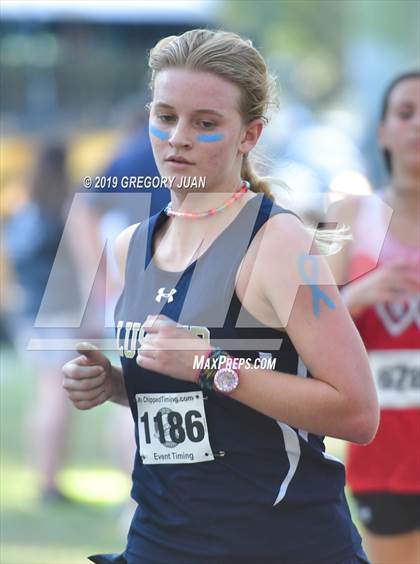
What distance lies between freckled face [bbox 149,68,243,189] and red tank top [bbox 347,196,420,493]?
1218 millimetres

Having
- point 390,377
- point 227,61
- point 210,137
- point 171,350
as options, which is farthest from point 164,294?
point 390,377

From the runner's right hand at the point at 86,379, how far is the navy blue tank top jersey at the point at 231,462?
7.1 inches

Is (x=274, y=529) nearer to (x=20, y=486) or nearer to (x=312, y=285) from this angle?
(x=312, y=285)

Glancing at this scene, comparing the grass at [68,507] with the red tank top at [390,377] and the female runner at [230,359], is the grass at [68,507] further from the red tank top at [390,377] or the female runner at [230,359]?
the female runner at [230,359]

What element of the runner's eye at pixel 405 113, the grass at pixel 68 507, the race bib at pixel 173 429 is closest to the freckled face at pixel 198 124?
→ the race bib at pixel 173 429

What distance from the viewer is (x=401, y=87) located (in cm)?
402

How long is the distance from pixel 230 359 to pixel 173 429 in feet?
0.85

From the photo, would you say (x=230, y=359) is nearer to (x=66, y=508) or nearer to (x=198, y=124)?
(x=198, y=124)

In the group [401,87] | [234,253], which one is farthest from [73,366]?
[401,87]

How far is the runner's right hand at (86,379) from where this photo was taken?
9.25 ft

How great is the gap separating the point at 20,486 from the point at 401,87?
3.68 m

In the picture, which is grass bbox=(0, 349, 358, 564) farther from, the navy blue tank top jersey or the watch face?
the watch face

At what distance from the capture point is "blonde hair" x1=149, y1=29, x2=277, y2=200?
2.66 m

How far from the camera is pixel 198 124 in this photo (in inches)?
104
